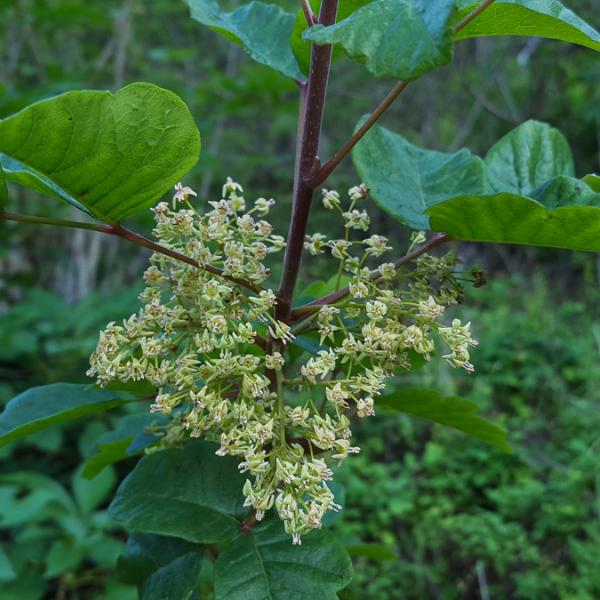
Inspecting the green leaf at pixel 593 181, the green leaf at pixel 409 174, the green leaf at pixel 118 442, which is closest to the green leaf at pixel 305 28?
the green leaf at pixel 409 174

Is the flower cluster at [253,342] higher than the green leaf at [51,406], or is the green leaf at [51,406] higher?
the flower cluster at [253,342]

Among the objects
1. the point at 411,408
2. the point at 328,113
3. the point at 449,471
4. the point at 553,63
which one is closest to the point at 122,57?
the point at 449,471

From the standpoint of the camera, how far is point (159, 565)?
87 centimetres

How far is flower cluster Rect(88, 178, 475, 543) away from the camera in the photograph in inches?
26.4

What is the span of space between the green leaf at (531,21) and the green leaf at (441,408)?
0.46 m

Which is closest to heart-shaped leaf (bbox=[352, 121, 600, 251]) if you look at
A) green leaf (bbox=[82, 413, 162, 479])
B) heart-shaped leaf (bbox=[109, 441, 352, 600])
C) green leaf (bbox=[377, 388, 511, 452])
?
green leaf (bbox=[377, 388, 511, 452])

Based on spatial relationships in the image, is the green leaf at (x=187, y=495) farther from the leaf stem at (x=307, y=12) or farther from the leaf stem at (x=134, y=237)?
the leaf stem at (x=307, y=12)

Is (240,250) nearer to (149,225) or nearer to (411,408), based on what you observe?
(411,408)

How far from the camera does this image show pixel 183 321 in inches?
28.2

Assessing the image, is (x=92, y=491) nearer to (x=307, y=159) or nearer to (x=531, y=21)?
(x=307, y=159)

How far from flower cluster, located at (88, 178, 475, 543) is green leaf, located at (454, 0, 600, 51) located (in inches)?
10.3

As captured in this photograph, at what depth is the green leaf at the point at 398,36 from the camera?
1.68 ft

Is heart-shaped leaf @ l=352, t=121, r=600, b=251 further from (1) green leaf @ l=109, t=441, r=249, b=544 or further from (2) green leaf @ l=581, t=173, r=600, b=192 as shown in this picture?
(1) green leaf @ l=109, t=441, r=249, b=544

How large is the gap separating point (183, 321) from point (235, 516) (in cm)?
26
